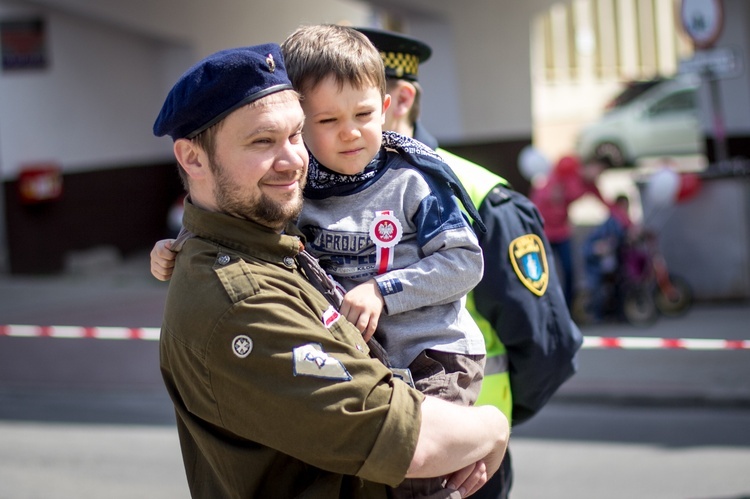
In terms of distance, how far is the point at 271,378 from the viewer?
1.87 meters

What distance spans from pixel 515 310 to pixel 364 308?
0.73 metres

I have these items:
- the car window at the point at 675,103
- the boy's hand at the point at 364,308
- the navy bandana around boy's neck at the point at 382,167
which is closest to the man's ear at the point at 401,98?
the navy bandana around boy's neck at the point at 382,167

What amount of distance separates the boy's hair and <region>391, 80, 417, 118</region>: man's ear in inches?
28.8

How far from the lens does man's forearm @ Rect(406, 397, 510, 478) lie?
1938 mm

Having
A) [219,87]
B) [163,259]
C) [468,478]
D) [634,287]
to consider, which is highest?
[219,87]

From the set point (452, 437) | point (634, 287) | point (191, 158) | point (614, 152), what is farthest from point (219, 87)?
point (614, 152)

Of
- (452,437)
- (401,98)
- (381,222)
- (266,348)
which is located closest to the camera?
(266,348)

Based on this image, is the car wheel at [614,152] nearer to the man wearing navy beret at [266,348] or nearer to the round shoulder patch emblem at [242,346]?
the man wearing navy beret at [266,348]

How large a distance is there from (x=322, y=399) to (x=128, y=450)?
214 inches

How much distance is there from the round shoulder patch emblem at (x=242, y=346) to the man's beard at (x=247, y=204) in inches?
10.1

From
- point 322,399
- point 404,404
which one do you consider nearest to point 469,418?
point 404,404

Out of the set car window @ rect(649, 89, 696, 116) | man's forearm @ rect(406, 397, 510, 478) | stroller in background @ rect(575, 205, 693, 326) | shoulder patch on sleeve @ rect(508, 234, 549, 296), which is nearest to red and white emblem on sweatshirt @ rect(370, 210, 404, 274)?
man's forearm @ rect(406, 397, 510, 478)

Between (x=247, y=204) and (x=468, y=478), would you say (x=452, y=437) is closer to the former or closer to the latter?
(x=468, y=478)

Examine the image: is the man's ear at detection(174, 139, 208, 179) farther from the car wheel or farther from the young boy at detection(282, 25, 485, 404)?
the car wheel
